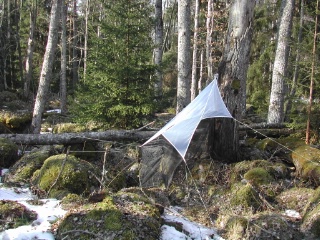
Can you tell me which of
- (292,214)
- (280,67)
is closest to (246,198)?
(292,214)

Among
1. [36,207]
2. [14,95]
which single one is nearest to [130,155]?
[36,207]

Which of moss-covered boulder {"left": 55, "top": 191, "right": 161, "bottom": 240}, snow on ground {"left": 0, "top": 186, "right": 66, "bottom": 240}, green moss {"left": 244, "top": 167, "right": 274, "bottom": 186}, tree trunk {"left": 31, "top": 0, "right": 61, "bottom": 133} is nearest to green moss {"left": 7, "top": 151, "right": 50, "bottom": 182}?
snow on ground {"left": 0, "top": 186, "right": 66, "bottom": 240}

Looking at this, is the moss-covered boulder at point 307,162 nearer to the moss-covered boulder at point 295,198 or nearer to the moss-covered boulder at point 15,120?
the moss-covered boulder at point 295,198

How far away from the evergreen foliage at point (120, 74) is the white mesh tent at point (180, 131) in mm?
2596

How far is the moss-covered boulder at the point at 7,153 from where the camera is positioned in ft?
25.0

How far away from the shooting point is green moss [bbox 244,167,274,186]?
6422mm

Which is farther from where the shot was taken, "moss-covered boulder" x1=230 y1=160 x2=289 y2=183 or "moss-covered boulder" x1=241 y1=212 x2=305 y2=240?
"moss-covered boulder" x1=230 y1=160 x2=289 y2=183

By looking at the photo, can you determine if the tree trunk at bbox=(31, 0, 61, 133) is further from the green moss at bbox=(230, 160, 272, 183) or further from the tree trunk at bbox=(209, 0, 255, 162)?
the green moss at bbox=(230, 160, 272, 183)

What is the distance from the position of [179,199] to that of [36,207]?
2.50 m

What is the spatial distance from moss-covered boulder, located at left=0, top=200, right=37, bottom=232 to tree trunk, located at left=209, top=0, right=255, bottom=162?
3885mm

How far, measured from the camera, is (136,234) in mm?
4012

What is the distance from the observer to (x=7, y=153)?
25.2 feet

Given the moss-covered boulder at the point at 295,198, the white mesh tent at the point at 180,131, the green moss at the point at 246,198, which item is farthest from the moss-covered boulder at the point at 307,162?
the white mesh tent at the point at 180,131

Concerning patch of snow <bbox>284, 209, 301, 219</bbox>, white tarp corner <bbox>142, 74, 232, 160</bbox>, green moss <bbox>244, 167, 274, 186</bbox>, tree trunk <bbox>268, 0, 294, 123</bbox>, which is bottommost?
patch of snow <bbox>284, 209, 301, 219</bbox>
